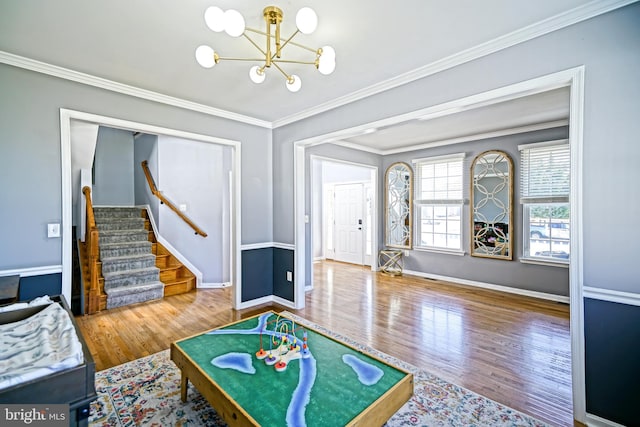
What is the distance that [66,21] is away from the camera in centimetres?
A: 196

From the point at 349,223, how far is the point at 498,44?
528 cm

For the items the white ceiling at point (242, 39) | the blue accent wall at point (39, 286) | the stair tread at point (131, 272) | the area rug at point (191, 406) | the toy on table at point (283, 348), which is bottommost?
the area rug at point (191, 406)

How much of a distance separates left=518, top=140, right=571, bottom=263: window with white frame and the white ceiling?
1291 mm

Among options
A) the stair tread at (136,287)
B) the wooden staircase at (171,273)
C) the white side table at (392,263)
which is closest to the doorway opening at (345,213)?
the white side table at (392,263)

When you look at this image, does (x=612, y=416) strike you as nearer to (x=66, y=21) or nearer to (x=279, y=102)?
(x=279, y=102)

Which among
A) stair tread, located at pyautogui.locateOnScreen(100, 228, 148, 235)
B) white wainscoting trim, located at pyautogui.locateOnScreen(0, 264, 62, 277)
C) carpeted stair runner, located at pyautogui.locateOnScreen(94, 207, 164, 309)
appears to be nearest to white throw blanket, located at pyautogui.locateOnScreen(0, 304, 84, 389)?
white wainscoting trim, located at pyautogui.locateOnScreen(0, 264, 62, 277)

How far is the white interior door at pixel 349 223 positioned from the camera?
22.9 feet

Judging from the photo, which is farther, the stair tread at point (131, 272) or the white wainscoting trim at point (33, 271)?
the stair tread at point (131, 272)

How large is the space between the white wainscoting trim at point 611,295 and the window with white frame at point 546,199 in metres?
2.80

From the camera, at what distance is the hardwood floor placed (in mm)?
2291

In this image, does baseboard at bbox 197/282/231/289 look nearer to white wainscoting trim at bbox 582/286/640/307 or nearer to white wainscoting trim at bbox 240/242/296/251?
white wainscoting trim at bbox 240/242/296/251

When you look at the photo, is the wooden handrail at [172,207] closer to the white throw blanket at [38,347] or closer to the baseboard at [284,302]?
the baseboard at [284,302]

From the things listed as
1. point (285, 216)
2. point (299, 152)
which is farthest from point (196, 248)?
point (299, 152)

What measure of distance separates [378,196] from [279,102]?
11.3 ft
